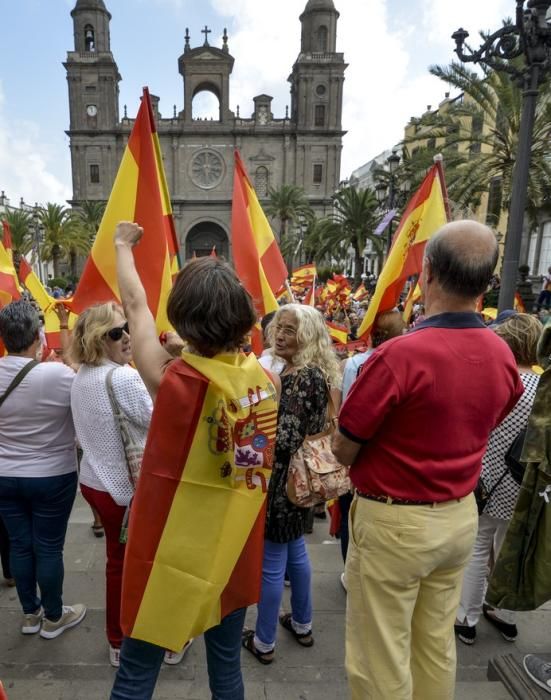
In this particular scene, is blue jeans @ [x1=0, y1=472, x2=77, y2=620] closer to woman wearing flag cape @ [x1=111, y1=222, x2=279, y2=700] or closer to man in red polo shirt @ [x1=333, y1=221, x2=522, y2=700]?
woman wearing flag cape @ [x1=111, y1=222, x2=279, y2=700]

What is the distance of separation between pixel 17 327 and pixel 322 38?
2117 inches

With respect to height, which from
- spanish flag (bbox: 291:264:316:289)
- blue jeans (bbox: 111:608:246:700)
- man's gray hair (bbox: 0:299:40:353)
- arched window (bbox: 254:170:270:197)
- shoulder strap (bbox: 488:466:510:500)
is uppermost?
arched window (bbox: 254:170:270:197)

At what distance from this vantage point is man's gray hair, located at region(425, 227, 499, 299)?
5.23 feet

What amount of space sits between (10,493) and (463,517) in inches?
81.8

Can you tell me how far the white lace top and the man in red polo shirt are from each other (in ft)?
3.09

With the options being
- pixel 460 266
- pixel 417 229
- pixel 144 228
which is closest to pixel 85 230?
pixel 417 229

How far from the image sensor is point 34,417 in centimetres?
236

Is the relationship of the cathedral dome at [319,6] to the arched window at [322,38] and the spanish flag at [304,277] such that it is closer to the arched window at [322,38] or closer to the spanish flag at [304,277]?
the arched window at [322,38]

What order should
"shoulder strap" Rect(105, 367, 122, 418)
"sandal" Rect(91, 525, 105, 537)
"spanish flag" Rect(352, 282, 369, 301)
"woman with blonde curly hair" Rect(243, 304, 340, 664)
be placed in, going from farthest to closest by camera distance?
"spanish flag" Rect(352, 282, 369, 301), "sandal" Rect(91, 525, 105, 537), "woman with blonde curly hair" Rect(243, 304, 340, 664), "shoulder strap" Rect(105, 367, 122, 418)

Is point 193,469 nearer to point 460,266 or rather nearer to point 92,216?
point 460,266

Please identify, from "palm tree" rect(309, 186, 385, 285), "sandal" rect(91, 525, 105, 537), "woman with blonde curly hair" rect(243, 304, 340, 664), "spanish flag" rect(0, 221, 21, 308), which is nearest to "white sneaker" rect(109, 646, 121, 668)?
"woman with blonde curly hair" rect(243, 304, 340, 664)

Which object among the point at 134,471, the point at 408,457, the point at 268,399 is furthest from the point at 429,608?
the point at 134,471

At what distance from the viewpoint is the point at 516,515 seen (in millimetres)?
2186

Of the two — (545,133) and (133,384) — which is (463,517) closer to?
(133,384)
